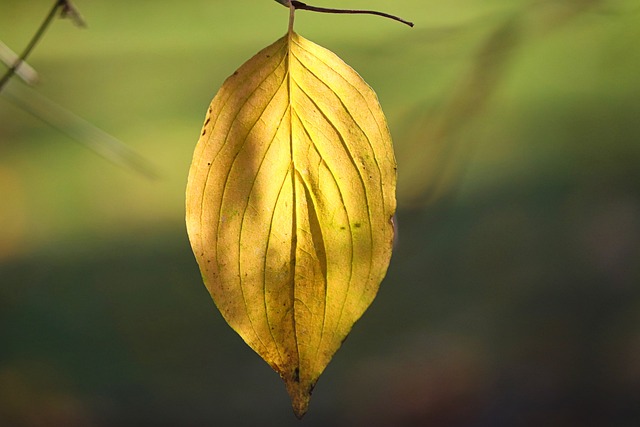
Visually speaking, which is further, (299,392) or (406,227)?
(406,227)

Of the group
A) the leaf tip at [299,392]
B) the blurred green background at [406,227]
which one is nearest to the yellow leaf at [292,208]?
the leaf tip at [299,392]

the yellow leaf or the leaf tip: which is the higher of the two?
the yellow leaf

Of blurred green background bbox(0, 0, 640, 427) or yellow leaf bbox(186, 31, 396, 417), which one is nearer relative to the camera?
yellow leaf bbox(186, 31, 396, 417)

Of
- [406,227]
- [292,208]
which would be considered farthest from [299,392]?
[406,227]

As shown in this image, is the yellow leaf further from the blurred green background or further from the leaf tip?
the blurred green background

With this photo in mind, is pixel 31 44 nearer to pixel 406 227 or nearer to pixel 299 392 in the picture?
pixel 299 392

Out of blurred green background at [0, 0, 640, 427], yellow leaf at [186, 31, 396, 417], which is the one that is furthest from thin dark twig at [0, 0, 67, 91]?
blurred green background at [0, 0, 640, 427]

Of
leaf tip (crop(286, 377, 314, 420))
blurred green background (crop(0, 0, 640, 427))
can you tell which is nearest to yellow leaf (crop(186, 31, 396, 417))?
leaf tip (crop(286, 377, 314, 420))
